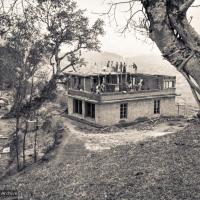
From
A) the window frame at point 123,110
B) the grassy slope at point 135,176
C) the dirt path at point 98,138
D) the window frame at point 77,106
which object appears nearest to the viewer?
the grassy slope at point 135,176

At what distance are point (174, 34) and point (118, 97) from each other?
99.2 feet

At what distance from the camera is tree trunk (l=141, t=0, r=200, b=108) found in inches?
222

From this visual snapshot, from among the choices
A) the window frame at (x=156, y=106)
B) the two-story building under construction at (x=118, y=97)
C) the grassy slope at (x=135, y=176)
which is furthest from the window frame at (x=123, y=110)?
the grassy slope at (x=135, y=176)

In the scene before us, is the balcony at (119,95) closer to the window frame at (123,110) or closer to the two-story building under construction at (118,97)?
the two-story building under construction at (118,97)

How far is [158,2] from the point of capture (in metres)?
5.68

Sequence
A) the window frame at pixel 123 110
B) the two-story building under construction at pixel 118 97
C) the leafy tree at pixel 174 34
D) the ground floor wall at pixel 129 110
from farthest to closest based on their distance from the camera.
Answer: the window frame at pixel 123 110
the two-story building under construction at pixel 118 97
the ground floor wall at pixel 129 110
the leafy tree at pixel 174 34

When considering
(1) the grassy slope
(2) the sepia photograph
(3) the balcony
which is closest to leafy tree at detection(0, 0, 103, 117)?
(2) the sepia photograph

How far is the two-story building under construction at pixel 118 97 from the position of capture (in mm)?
35531

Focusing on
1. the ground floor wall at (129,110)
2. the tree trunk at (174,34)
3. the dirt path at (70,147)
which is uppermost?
the tree trunk at (174,34)

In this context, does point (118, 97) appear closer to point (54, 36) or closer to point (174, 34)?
point (54, 36)

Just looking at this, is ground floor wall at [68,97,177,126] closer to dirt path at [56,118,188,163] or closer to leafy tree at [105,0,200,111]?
dirt path at [56,118,188,163]

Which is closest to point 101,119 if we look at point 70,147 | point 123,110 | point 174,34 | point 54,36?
point 123,110

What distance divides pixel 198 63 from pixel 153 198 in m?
4.37

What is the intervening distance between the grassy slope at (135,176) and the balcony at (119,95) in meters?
20.5
